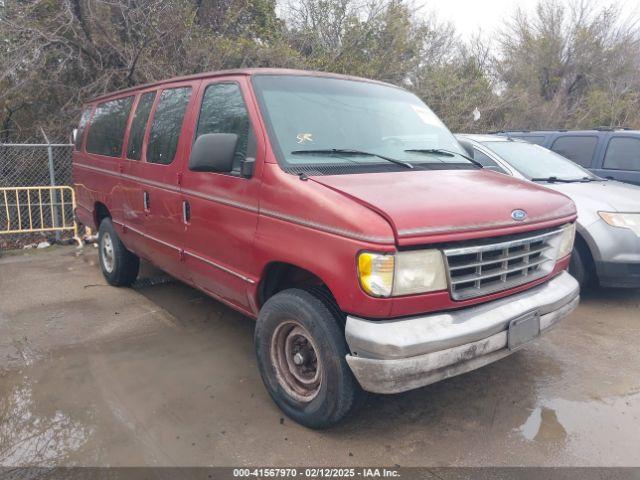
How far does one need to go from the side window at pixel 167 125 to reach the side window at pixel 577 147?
6.30m

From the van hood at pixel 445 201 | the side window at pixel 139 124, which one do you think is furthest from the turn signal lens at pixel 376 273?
the side window at pixel 139 124

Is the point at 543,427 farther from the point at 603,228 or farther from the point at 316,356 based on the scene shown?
the point at 603,228

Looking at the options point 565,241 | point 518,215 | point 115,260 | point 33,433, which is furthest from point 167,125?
point 565,241

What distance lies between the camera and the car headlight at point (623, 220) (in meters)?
4.82

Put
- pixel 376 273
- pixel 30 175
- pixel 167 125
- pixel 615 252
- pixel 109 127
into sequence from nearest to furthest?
1. pixel 376 273
2. pixel 167 125
3. pixel 615 252
4. pixel 109 127
5. pixel 30 175

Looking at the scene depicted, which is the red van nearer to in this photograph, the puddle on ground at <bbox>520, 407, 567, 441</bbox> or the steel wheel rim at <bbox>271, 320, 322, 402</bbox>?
the steel wheel rim at <bbox>271, 320, 322, 402</bbox>

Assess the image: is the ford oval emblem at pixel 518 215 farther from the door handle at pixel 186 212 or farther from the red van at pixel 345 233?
the door handle at pixel 186 212

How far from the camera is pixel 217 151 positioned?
10.0 feet

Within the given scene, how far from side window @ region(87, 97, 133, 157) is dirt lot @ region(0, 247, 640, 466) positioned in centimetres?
173

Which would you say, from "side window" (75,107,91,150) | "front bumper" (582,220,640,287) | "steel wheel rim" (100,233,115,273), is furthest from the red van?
"side window" (75,107,91,150)

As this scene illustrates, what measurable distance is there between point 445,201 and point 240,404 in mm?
1858

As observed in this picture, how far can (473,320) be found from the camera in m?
2.63

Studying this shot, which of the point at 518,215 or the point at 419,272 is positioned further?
the point at 518,215

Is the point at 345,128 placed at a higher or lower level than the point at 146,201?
higher
